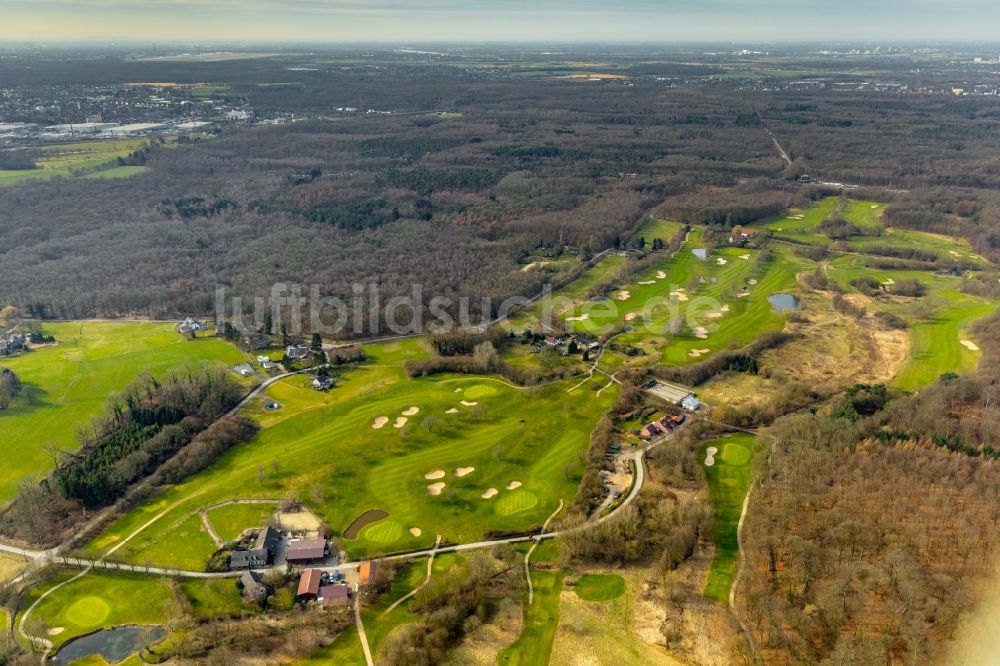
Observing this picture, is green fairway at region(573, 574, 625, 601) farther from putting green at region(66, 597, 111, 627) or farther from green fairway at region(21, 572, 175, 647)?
putting green at region(66, 597, 111, 627)

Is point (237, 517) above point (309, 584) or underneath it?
above

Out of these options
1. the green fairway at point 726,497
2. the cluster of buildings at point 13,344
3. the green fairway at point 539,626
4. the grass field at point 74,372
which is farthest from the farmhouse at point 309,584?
the cluster of buildings at point 13,344

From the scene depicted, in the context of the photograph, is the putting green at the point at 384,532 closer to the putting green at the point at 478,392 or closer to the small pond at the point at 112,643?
the small pond at the point at 112,643

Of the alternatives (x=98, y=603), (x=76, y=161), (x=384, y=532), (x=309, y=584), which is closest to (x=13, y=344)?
(x=98, y=603)

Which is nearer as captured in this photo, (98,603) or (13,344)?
(98,603)

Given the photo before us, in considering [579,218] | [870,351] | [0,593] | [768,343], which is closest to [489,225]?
[579,218]

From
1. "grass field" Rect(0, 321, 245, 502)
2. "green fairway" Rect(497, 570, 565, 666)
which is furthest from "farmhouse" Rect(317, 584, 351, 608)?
"grass field" Rect(0, 321, 245, 502)

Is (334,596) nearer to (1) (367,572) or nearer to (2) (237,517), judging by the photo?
(1) (367,572)
